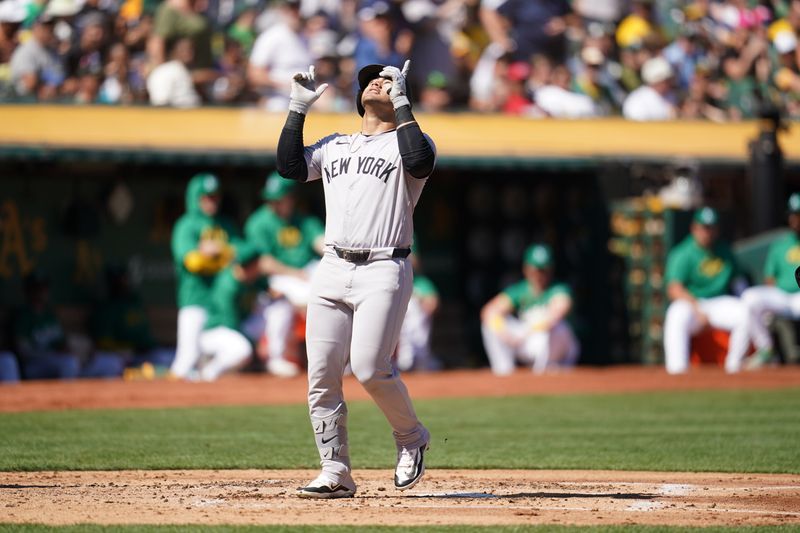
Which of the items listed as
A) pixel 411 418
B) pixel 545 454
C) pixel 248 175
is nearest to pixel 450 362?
pixel 248 175

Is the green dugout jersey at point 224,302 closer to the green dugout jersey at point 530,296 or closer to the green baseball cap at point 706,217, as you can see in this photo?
the green dugout jersey at point 530,296

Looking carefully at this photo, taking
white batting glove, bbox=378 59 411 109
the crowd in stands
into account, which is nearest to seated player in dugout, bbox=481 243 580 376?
the crowd in stands

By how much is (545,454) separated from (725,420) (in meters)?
2.29

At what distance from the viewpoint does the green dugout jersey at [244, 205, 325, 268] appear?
13.0m

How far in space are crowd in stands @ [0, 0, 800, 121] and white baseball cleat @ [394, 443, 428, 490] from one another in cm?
756

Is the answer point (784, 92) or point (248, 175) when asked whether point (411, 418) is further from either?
point (784, 92)

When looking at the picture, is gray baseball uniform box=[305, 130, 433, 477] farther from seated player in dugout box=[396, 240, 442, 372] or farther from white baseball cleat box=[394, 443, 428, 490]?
seated player in dugout box=[396, 240, 442, 372]

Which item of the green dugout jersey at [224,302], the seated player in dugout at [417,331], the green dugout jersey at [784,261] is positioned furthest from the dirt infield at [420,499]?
the green dugout jersey at [784,261]

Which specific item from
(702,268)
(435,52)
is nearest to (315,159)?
(702,268)

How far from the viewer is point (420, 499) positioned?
19.1 ft

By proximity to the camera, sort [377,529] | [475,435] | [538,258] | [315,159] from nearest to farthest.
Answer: [377,529]
[315,159]
[475,435]
[538,258]

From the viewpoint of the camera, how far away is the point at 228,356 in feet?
40.2

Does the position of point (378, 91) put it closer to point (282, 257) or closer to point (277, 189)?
point (277, 189)

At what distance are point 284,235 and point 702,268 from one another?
160 inches
